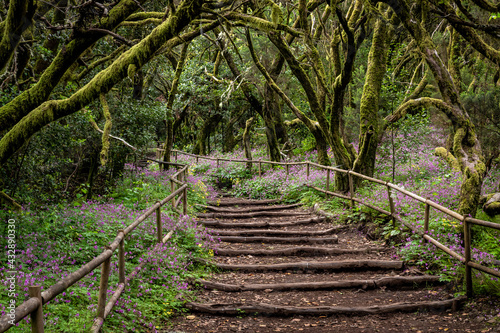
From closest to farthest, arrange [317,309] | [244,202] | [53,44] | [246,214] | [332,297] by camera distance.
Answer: [317,309] < [332,297] < [53,44] < [246,214] < [244,202]

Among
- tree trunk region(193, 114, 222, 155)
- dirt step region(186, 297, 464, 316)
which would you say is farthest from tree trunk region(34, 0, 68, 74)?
tree trunk region(193, 114, 222, 155)

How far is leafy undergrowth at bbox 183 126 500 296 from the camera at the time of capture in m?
5.84

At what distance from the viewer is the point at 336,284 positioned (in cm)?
612

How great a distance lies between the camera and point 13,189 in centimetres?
695

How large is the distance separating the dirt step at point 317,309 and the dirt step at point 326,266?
1.43 metres

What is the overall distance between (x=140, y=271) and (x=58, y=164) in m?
4.70

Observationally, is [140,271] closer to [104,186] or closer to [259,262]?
[259,262]

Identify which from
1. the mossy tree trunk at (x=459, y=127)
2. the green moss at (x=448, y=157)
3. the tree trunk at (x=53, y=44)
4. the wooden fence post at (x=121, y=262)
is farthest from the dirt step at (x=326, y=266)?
the green moss at (x=448, y=157)

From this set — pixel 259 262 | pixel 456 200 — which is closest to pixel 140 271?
pixel 259 262

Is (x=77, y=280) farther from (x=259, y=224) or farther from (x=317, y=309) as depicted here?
(x=259, y=224)

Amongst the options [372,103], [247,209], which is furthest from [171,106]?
[372,103]

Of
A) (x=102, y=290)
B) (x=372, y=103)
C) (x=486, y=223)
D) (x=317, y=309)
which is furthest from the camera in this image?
(x=372, y=103)

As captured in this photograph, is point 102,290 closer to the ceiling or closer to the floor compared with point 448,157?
closer to the floor

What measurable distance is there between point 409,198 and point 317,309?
13.7 ft
